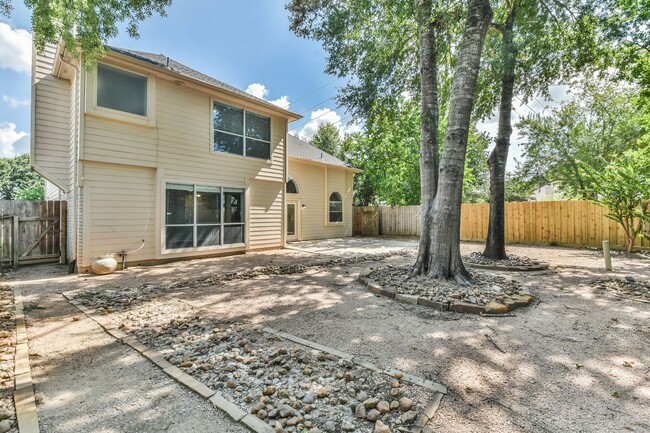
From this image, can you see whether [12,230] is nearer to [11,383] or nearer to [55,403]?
[11,383]

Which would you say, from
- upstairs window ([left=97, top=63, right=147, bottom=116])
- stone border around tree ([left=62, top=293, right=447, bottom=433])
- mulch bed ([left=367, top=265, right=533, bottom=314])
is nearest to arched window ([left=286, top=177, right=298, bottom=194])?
upstairs window ([left=97, top=63, right=147, bottom=116])

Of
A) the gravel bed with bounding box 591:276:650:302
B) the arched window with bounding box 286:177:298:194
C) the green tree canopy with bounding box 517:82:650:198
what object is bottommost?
the gravel bed with bounding box 591:276:650:302

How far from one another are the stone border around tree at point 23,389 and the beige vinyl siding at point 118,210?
3.79m

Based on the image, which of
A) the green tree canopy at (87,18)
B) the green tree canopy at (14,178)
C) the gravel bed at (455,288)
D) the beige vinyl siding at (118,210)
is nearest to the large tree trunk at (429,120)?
the gravel bed at (455,288)

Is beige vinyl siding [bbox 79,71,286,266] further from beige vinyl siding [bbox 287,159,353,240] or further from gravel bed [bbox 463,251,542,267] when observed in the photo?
gravel bed [bbox 463,251,542,267]

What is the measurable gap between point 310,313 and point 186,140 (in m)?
6.51

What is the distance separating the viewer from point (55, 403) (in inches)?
75.7

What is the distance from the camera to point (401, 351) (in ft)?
8.77

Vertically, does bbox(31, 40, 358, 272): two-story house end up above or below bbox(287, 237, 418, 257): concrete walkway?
above

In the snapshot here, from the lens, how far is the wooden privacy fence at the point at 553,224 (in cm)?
1000

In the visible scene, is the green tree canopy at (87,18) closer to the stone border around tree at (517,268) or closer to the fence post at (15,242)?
the fence post at (15,242)

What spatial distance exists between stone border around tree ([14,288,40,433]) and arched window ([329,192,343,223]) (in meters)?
12.6

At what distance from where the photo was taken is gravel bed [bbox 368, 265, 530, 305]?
13.4ft

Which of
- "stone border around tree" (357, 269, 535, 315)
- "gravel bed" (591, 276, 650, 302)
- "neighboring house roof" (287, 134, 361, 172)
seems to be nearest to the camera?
"stone border around tree" (357, 269, 535, 315)
